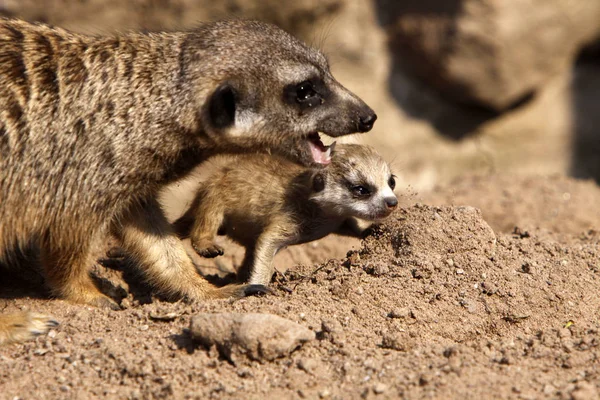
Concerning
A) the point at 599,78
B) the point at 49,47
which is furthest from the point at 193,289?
the point at 599,78

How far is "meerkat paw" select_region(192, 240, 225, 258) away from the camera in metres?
5.01

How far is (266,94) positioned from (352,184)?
1.19 metres

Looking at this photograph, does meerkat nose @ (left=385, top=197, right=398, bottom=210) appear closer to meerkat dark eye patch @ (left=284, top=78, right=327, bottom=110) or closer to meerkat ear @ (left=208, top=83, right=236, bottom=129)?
meerkat dark eye patch @ (left=284, top=78, right=327, bottom=110)

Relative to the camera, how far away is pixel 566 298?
4.10 meters

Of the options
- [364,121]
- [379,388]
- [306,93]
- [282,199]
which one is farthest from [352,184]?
[379,388]

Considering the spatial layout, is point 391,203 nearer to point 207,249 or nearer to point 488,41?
point 207,249

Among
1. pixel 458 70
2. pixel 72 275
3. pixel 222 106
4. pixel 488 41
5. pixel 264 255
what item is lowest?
pixel 72 275

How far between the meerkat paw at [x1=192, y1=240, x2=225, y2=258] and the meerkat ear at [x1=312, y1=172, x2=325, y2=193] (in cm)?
72

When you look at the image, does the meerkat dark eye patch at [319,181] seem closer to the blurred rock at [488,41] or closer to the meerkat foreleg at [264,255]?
the meerkat foreleg at [264,255]

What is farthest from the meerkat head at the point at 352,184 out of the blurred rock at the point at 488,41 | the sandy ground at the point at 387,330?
the blurred rock at the point at 488,41

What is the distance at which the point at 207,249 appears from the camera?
5.02m

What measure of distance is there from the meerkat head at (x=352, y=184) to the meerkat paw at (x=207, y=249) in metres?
0.68

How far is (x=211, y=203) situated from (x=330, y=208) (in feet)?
2.46

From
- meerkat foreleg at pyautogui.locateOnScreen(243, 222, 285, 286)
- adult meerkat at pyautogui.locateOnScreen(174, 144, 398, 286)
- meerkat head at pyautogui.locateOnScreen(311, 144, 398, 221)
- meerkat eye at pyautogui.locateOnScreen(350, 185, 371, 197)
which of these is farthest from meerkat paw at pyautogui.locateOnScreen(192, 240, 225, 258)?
meerkat eye at pyautogui.locateOnScreen(350, 185, 371, 197)
